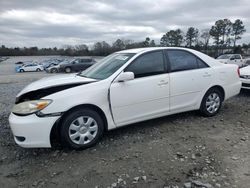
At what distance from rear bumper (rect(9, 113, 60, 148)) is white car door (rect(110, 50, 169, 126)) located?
1.01 metres

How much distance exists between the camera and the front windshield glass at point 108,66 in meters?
4.02

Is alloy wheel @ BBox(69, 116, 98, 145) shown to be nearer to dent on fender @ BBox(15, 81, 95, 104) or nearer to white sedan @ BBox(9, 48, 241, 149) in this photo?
white sedan @ BBox(9, 48, 241, 149)

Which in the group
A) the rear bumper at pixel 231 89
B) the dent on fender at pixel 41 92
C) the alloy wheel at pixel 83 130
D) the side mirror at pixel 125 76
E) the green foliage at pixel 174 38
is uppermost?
the green foliage at pixel 174 38

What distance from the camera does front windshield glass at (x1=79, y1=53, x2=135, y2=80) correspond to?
4023 mm

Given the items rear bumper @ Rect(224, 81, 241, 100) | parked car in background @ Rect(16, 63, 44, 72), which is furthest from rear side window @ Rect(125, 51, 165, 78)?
parked car in background @ Rect(16, 63, 44, 72)

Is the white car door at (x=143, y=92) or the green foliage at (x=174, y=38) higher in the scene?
the green foliage at (x=174, y=38)

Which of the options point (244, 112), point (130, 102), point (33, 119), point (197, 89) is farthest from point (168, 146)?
point (244, 112)

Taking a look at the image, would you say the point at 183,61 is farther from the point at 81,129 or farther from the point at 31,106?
the point at 31,106

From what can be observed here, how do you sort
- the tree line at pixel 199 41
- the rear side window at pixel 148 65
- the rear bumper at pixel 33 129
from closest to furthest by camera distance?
the rear bumper at pixel 33 129
the rear side window at pixel 148 65
the tree line at pixel 199 41

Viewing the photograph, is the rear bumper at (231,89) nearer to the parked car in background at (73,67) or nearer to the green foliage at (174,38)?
the parked car in background at (73,67)

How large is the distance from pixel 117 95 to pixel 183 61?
1.62 meters

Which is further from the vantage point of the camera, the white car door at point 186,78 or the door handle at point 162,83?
the white car door at point 186,78

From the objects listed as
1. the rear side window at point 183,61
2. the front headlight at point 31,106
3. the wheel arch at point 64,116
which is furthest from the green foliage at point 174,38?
the front headlight at point 31,106

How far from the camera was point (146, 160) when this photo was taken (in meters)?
3.23
